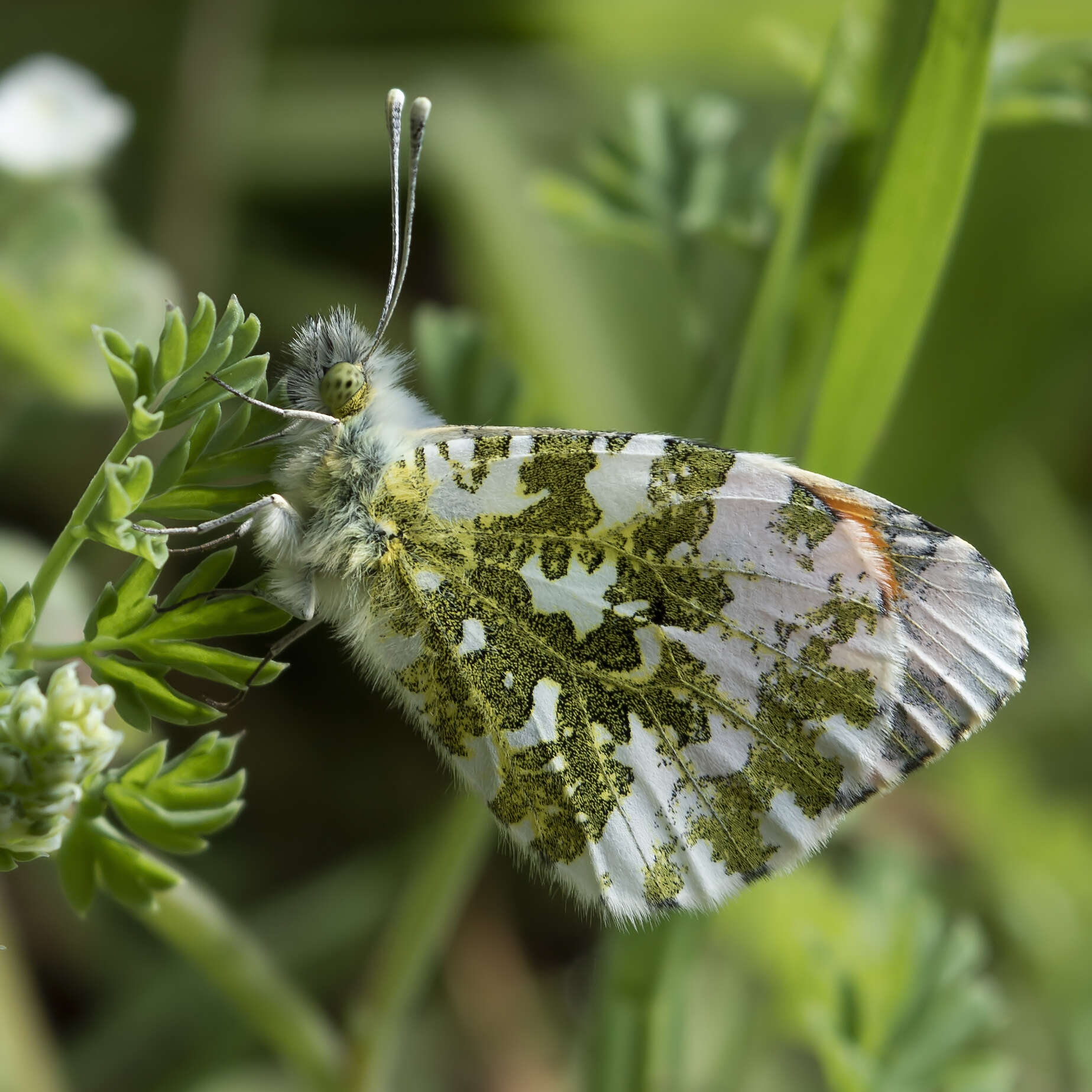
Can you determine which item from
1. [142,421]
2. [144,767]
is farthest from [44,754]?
[142,421]

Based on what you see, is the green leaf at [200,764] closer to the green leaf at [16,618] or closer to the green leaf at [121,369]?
Result: the green leaf at [16,618]

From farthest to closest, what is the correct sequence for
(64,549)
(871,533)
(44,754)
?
1. (871,533)
2. (64,549)
3. (44,754)

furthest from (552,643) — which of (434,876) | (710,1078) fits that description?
(710,1078)

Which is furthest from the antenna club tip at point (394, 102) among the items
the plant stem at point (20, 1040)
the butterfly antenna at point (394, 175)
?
the plant stem at point (20, 1040)

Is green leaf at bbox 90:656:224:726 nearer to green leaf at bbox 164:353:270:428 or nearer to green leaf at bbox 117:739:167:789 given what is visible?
green leaf at bbox 117:739:167:789

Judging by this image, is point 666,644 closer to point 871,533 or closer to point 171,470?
point 871,533
